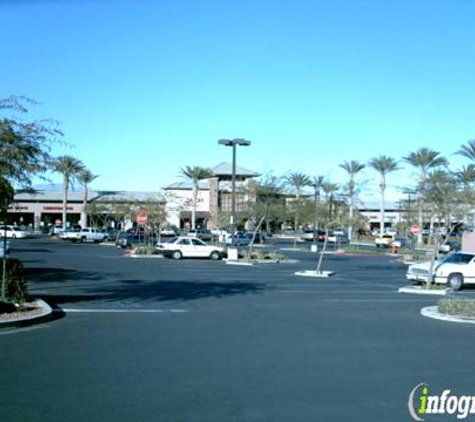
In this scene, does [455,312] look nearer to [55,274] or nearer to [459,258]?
[459,258]

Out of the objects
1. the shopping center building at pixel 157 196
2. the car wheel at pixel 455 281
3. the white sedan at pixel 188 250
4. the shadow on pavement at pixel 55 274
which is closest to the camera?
the shadow on pavement at pixel 55 274

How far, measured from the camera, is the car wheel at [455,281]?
84.5ft

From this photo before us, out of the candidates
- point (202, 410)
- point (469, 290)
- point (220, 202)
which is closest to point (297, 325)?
point (202, 410)

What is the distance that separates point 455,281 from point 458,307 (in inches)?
382

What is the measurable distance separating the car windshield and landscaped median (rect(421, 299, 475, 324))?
9.70 m

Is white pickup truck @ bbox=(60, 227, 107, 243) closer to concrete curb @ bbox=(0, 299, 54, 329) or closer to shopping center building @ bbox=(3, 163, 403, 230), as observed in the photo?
shopping center building @ bbox=(3, 163, 403, 230)

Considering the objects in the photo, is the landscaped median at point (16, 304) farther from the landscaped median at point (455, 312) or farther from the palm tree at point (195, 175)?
the palm tree at point (195, 175)

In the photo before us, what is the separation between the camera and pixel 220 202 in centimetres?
9306

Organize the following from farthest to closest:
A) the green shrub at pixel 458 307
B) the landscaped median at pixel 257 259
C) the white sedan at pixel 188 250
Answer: the white sedan at pixel 188 250
the landscaped median at pixel 257 259
the green shrub at pixel 458 307

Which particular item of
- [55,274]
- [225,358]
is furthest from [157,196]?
[225,358]

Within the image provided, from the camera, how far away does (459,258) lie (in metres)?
26.6

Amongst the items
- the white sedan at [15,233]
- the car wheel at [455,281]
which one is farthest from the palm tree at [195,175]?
the car wheel at [455,281]

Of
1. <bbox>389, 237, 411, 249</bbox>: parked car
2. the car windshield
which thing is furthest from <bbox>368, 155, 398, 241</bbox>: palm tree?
the car windshield

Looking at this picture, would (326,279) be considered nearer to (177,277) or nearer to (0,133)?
(177,277)
